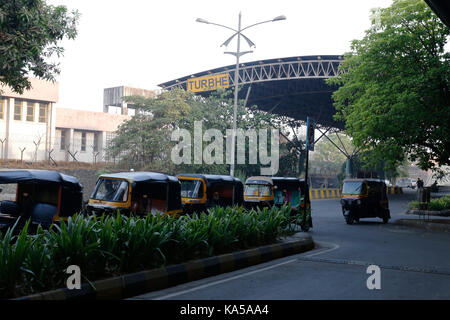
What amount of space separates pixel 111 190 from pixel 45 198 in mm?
2500

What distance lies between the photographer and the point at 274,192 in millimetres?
22156

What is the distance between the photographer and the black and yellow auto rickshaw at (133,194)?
1248 centimetres

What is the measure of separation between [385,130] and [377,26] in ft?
16.8

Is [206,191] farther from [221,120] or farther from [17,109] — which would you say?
[17,109]

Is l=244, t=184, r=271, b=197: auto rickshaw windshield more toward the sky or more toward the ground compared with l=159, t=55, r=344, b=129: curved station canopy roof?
more toward the ground

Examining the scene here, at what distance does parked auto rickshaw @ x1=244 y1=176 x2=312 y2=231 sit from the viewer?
20.6 m

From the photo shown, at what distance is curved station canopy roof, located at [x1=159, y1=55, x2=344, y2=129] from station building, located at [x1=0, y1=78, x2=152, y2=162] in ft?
28.8
